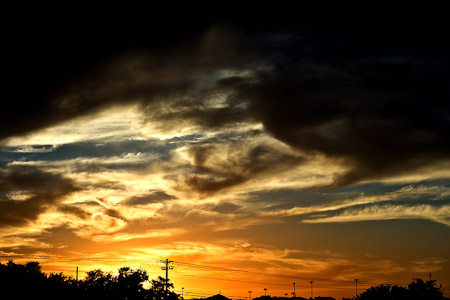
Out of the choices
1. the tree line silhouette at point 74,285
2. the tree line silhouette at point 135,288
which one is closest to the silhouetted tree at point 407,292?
the tree line silhouette at point 135,288

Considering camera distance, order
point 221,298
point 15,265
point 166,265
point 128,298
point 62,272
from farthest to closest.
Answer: point 221,298
point 166,265
point 128,298
point 62,272
point 15,265

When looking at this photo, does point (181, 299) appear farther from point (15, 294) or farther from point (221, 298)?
point (221, 298)

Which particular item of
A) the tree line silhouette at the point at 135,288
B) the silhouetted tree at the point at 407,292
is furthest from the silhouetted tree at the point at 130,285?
the silhouetted tree at the point at 407,292

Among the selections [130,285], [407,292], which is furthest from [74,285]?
[407,292]

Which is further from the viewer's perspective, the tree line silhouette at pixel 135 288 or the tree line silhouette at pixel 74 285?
the tree line silhouette at pixel 135 288

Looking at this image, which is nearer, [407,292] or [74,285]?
[74,285]

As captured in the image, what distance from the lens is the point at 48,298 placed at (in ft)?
271

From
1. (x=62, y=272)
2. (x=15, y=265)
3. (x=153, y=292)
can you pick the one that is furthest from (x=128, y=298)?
(x=15, y=265)

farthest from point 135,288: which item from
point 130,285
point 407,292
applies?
point 407,292

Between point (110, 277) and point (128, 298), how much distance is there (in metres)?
8.23

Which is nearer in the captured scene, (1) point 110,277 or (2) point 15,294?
(2) point 15,294

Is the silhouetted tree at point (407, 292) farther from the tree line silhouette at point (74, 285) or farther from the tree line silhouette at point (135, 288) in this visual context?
the tree line silhouette at point (74, 285)

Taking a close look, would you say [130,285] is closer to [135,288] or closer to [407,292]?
[135,288]

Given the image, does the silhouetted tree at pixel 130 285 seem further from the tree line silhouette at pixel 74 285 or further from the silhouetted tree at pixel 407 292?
the silhouetted tree at pixel 407 292
